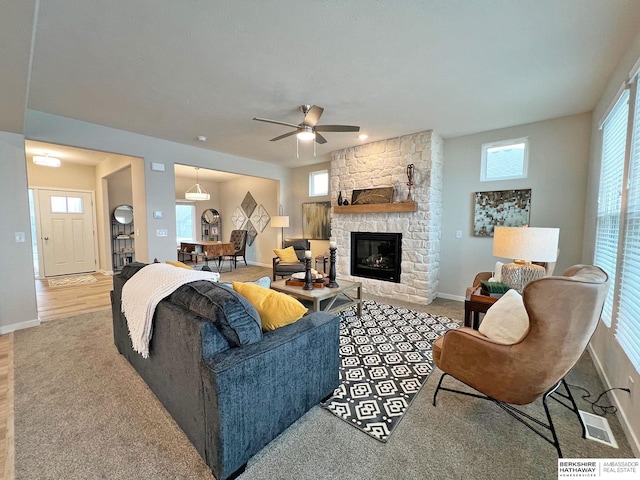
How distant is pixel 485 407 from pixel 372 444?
0.87 metres

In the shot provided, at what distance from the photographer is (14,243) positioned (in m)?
3.12

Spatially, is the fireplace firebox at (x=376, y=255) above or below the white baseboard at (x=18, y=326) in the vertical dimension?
above

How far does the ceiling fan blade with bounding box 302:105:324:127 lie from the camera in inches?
106

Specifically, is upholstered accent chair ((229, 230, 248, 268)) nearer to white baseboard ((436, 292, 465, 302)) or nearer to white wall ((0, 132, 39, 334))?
white wall ((0, 132, 39, 334))

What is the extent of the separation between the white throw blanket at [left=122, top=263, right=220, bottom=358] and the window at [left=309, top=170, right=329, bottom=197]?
4.37 m

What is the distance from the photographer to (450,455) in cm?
142

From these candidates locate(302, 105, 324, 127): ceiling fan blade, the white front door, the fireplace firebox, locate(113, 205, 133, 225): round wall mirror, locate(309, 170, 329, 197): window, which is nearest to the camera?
locate(302, 105, 324, 127): ceiling fan blade

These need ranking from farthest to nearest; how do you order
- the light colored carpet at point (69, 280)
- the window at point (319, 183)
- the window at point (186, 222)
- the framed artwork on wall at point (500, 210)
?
the window at point (186, 222) → the window at point (319, 183) → the light colored carpet at point (69, 280) → the framed artwork on wall at point (500, 210)

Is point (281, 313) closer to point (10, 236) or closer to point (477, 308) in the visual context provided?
point (477, 308)

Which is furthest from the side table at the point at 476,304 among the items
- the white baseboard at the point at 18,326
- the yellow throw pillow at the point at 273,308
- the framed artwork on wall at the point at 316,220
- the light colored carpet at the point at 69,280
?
the light colored carpet at the point at 69,280

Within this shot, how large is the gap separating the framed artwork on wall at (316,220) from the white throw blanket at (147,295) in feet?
13.4

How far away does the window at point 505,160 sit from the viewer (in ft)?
11.9

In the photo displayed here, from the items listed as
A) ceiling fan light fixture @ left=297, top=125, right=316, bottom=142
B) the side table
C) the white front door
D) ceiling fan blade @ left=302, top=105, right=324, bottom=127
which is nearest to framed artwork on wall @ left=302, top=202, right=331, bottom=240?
ceiling fan light fixture @ left=297, top=125, right=316, bottom=142

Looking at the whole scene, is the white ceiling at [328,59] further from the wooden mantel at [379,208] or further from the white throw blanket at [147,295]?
the white throw blanket at [147,295]
